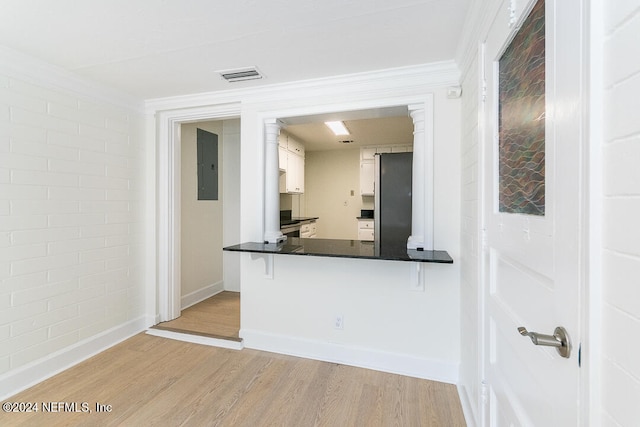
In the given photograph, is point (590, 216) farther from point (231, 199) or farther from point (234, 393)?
point (231, 199)

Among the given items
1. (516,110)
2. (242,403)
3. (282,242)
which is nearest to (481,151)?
(516,110)

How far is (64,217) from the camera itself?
7.32 feet

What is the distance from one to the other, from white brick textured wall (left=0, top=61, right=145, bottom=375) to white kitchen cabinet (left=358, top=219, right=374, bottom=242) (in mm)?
3418

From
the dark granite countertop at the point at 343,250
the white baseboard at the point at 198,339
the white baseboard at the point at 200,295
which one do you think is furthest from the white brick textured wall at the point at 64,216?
the dark granite countertop at the point at 343,250

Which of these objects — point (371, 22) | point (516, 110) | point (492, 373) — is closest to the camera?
point (516, 110)

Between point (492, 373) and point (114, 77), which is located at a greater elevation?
point (114, 77)

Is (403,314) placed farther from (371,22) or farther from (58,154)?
(58,154)

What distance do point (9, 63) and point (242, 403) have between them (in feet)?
9.00

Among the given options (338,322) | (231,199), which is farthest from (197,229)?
(338,322)

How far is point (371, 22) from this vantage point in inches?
63.3

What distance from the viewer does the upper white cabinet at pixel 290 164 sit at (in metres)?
4.18

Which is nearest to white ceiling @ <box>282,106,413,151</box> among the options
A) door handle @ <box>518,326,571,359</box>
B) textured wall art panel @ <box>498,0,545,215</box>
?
textured wall art panel @ <box>498,0,545,215</box>

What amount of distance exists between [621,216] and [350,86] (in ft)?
6.73

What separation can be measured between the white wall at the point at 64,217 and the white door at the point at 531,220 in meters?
2.93
